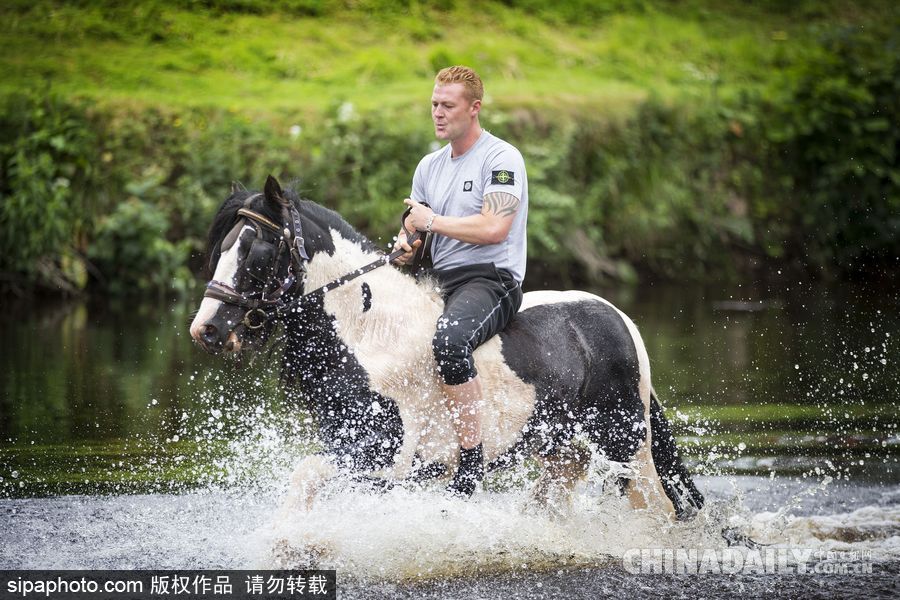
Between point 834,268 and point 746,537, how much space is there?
1511cm

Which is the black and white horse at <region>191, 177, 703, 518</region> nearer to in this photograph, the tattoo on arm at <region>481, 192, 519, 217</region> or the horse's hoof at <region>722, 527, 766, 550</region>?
the horse's hoof at <region>722, 527, 766, 550</region>

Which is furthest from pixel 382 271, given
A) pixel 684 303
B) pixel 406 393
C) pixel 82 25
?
pixel 82 25

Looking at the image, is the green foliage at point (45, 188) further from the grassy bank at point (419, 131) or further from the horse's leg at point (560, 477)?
the horse's leg at point (560, 477)

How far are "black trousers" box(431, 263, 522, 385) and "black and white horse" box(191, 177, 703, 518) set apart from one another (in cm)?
13

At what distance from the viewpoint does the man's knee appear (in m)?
5.90

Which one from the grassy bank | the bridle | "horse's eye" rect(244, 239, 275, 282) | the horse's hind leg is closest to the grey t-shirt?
the bridle

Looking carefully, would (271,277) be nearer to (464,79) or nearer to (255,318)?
(255,318)

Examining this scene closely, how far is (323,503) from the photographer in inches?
227

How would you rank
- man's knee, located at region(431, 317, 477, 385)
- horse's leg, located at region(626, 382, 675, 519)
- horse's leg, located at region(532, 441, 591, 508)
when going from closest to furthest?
man's knee, located at region(431, 317, 477, 385), horse's leg, located at region(626, 382, 675, 519), horse's leg, located at region(532, 441, 591, 508)

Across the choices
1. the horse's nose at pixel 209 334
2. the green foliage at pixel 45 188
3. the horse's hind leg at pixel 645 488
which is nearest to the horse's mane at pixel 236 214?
the horse's nose at pixel 209 334

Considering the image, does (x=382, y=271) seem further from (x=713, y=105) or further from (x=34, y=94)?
(x=713, y=105)

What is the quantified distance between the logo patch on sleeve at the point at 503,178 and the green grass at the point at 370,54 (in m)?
13.5

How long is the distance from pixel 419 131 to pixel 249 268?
13.2 m

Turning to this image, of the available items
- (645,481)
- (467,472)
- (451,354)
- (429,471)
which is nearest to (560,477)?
(645,481)
